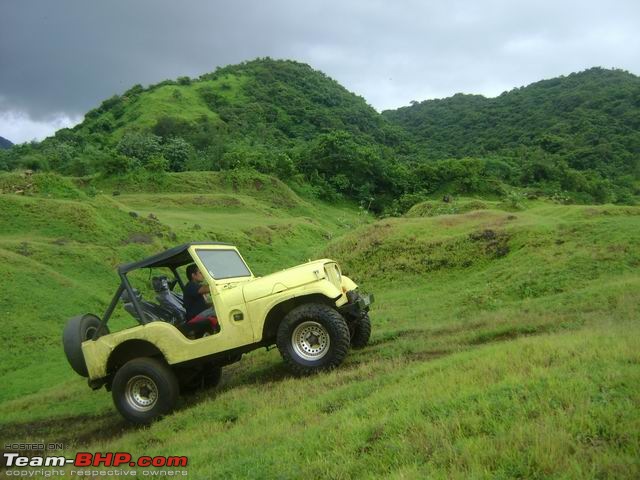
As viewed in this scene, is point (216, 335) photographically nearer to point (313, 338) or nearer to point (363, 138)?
point (313, 338)

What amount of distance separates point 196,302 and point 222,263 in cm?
76

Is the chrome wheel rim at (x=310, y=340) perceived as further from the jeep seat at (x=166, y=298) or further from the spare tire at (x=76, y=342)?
the spare tire at (x=76, y=342)

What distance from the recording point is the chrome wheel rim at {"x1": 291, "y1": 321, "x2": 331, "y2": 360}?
25.6 ft

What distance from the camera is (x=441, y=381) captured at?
600cm

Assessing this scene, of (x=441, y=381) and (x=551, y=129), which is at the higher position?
(x=551, y=129)

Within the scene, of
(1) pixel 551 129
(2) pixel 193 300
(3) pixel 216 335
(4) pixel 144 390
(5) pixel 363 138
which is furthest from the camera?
(5) pixel 363 138

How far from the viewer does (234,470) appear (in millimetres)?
4758

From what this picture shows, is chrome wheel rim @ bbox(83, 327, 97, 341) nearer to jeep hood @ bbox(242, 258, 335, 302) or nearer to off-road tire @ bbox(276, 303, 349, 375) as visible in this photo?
jeep hood @ bbox(242, 258, 335, 302)

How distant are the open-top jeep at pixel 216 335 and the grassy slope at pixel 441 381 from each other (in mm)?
448

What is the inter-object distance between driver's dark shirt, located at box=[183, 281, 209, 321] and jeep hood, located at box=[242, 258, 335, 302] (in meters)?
0.93

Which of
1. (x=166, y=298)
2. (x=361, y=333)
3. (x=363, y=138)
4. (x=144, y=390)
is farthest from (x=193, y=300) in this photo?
(x=363, y=138)
